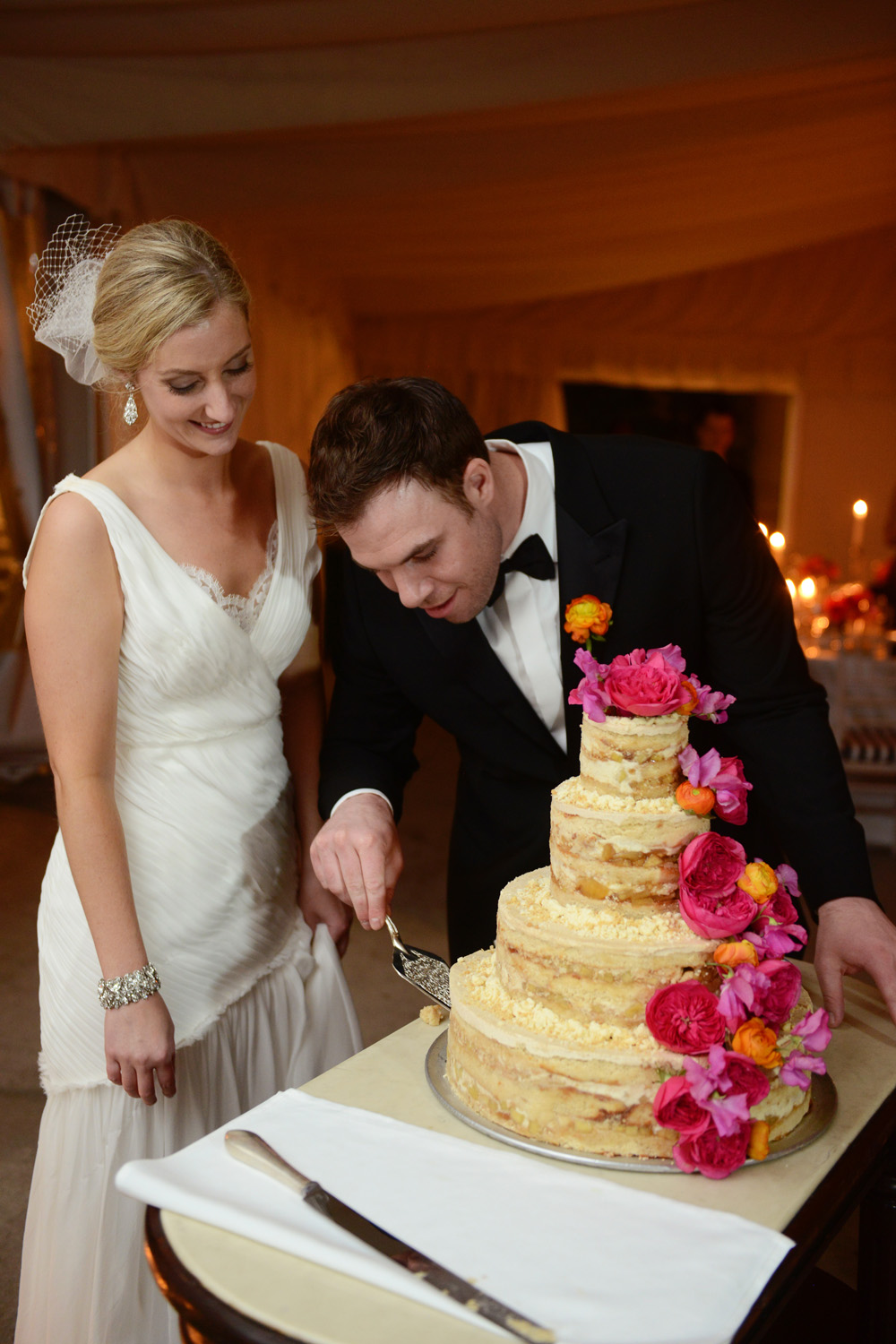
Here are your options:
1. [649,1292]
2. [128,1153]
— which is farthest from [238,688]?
[649,1292]

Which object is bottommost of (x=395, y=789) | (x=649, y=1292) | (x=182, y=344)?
(x=649, y=1292)

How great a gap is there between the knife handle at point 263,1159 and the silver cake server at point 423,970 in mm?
378

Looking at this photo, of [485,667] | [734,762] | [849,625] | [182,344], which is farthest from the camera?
[849,625]

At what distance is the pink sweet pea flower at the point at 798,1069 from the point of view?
4.24 ft

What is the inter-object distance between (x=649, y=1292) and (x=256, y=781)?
1.22 meters

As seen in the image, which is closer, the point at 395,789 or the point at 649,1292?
the point at 649,1292

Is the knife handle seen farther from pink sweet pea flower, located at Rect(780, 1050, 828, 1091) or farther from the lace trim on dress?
the lace trim on dress

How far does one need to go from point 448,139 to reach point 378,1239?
5086 mm

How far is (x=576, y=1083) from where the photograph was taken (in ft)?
4.30

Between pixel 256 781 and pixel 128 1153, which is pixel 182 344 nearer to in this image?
pixel 256 781

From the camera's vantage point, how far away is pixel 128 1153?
1939 mm

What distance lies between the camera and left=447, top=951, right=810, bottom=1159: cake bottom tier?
4.26ft

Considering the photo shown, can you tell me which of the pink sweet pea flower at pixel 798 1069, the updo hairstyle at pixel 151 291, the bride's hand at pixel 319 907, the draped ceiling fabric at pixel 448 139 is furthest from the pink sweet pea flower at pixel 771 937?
the draped ceiling fabric at pixel 448 139

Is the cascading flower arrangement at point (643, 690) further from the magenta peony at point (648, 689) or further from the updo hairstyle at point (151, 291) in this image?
the updo hairstyle at point (151, 291)
